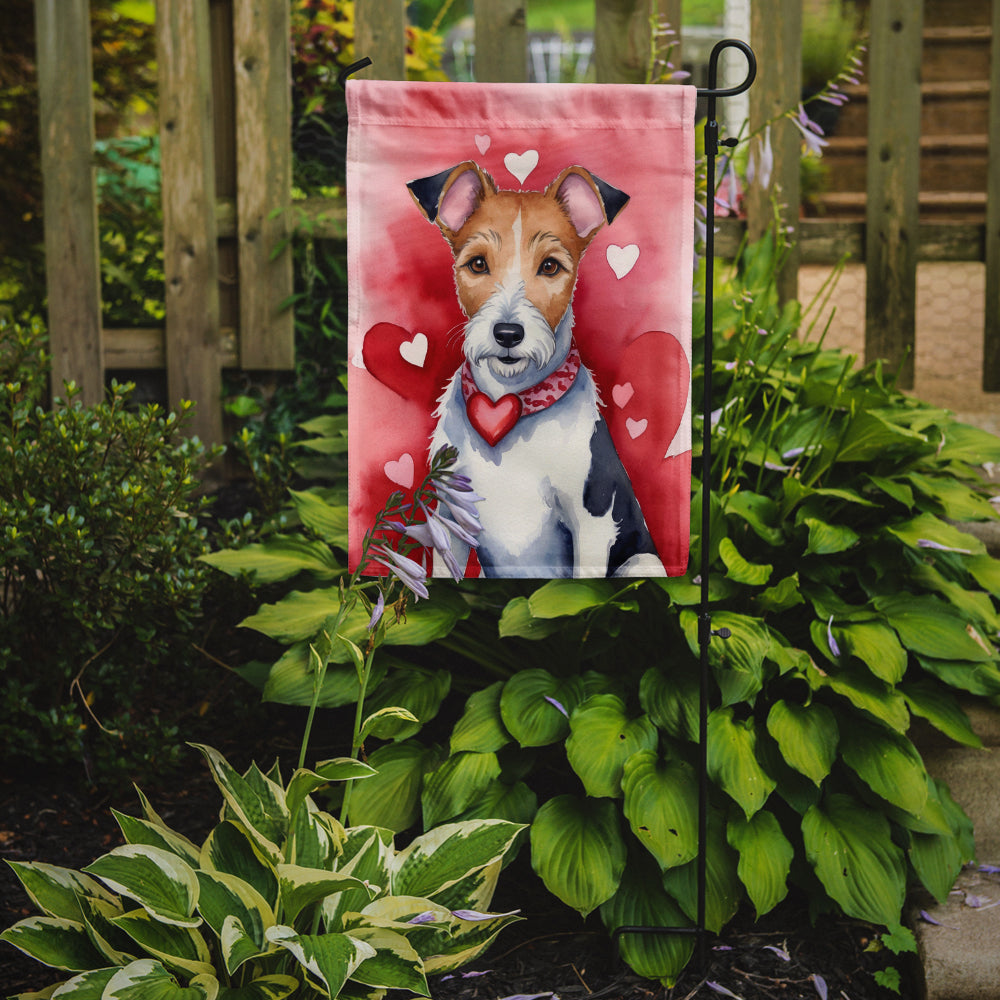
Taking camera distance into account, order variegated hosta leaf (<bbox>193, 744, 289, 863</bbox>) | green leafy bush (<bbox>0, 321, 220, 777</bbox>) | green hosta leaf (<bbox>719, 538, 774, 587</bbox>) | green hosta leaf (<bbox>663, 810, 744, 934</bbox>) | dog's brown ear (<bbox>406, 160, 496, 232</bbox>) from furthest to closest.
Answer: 1. green leafy bush (<bbox>0, 321, 220, 777</bbox>)
2. green hosta leaf (<bbox>719, 538, 774, 587</bbox>)
3. green hosta leaf (<bbox>663, 810, 744, 934</bbox>)
4. dog's brown ear (<bbox>406, 160, 496, 232</bbox>)
5. variegated hosta leaf (<bbox>193, 744, 289, 863</bbox>)

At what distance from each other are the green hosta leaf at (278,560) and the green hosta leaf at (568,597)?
0.57m

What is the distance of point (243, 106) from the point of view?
123 inches

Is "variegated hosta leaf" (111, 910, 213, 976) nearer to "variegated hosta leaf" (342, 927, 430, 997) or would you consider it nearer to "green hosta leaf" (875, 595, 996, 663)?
"variegated hosta leaf" (342, 927, 430, 997)

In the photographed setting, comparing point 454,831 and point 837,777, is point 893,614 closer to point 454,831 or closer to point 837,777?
point 837,777

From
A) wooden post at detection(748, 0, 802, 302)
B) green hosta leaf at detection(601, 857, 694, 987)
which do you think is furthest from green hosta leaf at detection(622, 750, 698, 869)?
wooden post at detection(748, 0, 802, 302)

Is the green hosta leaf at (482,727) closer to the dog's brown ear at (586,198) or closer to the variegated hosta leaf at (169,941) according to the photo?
the variegated hosta leaf at (169,941)

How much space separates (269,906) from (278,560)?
957mm

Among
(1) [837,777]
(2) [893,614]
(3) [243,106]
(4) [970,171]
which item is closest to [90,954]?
(1) [837,777]

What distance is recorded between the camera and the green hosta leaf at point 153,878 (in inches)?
55.9

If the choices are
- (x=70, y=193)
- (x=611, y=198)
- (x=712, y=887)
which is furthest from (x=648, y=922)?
(x=70, y=193)

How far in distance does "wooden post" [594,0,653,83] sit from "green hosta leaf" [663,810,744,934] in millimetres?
2245

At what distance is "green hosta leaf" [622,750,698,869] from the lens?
1740 mm

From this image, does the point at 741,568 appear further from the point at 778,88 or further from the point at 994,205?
the point at 994,205

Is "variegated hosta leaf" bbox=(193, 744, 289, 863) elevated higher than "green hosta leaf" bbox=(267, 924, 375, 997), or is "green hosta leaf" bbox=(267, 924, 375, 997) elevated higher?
"variegated hosta leaf" bbox=(193, 744, 289, 863)
